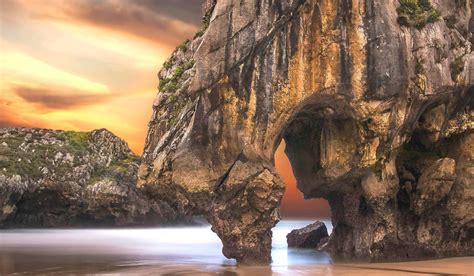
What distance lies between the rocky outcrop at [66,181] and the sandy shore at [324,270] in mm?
34290

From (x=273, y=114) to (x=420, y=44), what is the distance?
8.66 metres

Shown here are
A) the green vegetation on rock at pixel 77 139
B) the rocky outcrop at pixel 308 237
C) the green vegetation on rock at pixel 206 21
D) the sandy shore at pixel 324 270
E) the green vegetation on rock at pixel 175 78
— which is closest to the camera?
the sandy shore at pixel 324 270

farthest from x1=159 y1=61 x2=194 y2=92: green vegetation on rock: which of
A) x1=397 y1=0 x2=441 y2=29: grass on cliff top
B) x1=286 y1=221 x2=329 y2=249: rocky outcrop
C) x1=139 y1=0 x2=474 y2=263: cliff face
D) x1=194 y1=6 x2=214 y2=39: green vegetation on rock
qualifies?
x1=286 y1=221 x2=329 y2=249: rocky outcrop

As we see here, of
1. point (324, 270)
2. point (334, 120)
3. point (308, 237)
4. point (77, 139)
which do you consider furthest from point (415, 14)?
point (77, 139)

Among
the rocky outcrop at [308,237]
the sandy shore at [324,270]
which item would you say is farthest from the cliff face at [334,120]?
the rocky outcrop at [308,237]

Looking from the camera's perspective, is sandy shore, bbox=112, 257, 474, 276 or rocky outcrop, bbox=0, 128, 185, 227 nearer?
sandy shore, bbox=112, 257, 474, 276

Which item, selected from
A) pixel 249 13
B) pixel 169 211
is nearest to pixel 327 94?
pixel 249 13

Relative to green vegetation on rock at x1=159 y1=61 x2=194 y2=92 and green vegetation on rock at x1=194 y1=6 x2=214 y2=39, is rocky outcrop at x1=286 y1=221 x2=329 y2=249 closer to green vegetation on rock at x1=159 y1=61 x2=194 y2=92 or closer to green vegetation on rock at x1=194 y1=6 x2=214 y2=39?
green vegetation on rock at x1=159 y1=61 x2=194 y2=92

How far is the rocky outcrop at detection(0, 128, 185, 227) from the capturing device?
54.1m

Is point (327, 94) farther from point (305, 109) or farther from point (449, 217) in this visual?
point (449, 217)

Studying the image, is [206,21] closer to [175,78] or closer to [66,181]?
[175,78]

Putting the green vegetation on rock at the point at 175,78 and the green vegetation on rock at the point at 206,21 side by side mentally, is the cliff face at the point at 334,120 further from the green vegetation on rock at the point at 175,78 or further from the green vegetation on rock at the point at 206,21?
the green vegetation on rock at the point at 206,21

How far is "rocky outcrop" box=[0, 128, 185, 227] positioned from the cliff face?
32160 mm

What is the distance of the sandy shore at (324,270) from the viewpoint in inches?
746
